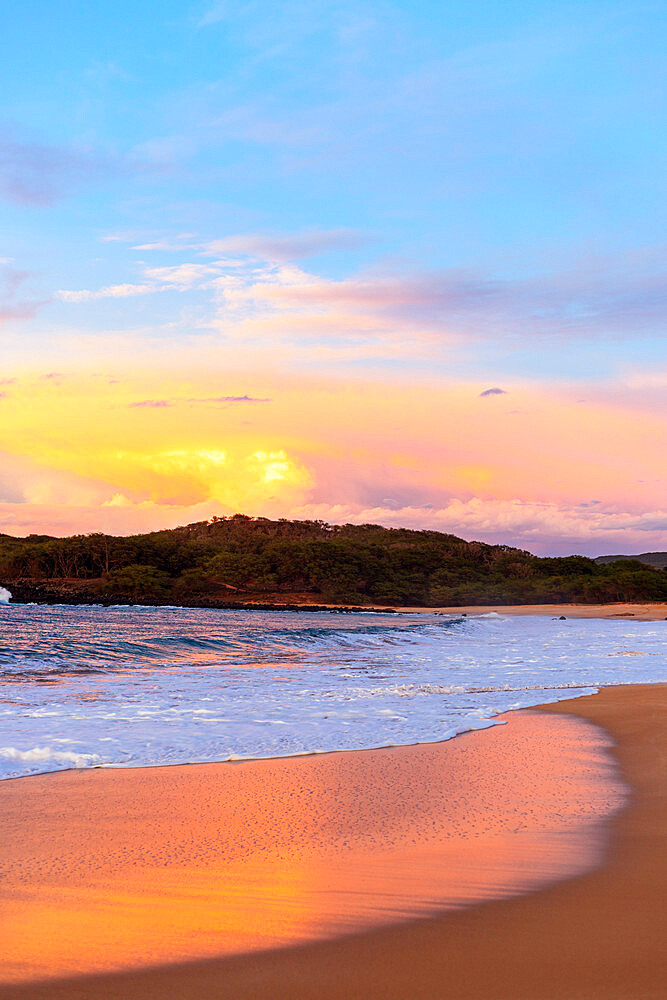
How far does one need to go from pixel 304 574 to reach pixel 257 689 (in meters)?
61.0

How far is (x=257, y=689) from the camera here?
12969mm

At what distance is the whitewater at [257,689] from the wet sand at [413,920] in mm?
1180

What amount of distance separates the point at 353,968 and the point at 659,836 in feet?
8.44

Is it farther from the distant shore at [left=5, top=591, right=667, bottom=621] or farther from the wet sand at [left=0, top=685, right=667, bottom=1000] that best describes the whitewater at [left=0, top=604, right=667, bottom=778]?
the distant shore at [left=5, top=591, right=667, bottom=621]

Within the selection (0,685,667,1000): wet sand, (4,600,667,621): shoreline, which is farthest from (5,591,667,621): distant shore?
(0,685,667,1000): wet sand

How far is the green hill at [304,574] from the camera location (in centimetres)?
6688

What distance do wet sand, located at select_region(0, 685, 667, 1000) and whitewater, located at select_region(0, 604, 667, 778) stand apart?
3.87ft

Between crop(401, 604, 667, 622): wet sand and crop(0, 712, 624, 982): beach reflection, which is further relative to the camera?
crop(401, 604, 667, 622): wet sand

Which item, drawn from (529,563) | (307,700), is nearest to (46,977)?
(307,700)

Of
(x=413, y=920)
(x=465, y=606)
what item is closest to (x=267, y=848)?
(x=413, y=920)

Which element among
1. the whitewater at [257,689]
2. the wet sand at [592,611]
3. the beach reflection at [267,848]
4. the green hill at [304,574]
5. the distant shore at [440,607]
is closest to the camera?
the beach reflection at [267,848]

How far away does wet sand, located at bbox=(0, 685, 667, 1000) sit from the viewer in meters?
2.93

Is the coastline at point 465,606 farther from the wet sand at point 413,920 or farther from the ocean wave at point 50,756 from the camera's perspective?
the wet sand at point 413,920

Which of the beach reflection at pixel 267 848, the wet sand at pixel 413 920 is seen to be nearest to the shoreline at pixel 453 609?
the beach reflection at pixel 267 848
